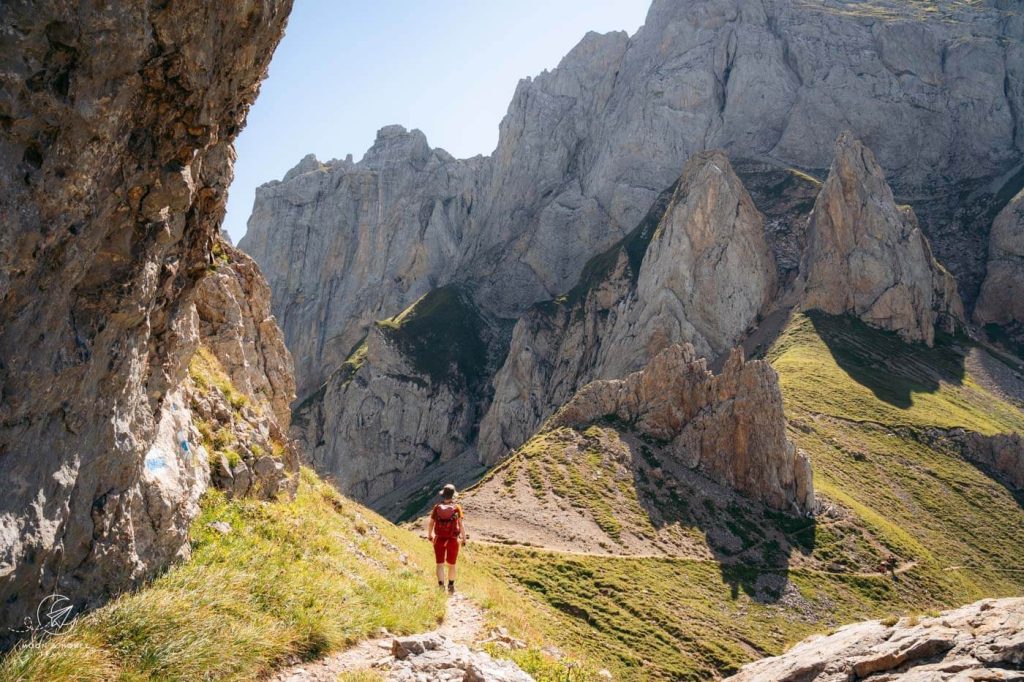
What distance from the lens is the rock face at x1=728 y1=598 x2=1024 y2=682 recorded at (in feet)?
34.6

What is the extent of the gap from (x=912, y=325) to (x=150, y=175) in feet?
351

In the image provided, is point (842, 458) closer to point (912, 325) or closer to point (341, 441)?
point (912, 325)

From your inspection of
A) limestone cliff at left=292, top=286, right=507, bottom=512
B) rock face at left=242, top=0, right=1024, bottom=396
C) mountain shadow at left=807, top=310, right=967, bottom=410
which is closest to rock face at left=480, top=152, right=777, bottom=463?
limestone cliff at left=292, top=286, right=507, bottom=512

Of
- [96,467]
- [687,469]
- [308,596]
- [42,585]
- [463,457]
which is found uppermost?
[96,467]

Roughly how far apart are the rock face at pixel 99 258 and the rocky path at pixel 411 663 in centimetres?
273

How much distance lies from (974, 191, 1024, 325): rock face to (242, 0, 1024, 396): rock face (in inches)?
137

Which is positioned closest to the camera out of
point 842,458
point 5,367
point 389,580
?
point 5,367

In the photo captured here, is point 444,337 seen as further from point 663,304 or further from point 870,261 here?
point 870,261

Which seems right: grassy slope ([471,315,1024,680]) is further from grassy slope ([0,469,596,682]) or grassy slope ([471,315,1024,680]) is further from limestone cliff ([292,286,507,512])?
limestone cliff ([292,286,507,512])

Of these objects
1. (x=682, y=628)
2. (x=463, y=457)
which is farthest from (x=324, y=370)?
(x=682, y=628)

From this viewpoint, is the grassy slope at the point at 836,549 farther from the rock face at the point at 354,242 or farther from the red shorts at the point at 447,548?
the rock face at the point at 354,242

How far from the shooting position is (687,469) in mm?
57156

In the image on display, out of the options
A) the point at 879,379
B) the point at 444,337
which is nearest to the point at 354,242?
the point at 444,337

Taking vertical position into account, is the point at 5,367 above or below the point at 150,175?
below
